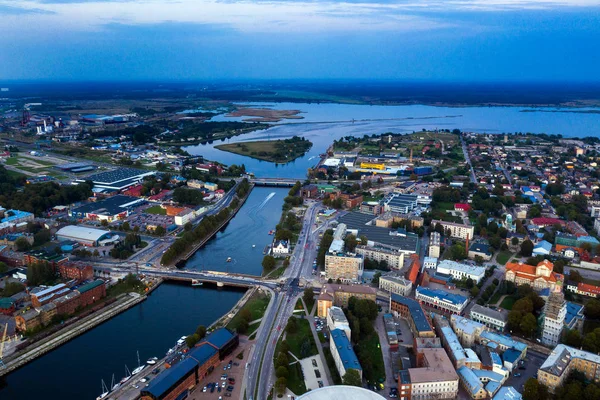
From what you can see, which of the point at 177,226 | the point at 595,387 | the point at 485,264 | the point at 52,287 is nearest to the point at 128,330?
the point at 52,287

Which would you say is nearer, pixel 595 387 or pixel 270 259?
pixel 595 387

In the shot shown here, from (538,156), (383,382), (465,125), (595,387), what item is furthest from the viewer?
(465,125)

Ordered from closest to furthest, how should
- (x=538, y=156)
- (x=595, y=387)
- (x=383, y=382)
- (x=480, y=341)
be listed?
(x=595, y=387) < (x=383, y=382) < (x=480, y=341) < (x=538, y=156)

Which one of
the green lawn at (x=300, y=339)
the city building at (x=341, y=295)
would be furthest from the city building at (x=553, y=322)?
the green lawn at (x=300, y=339)

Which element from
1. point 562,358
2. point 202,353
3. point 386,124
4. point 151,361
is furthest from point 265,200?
point 386,124

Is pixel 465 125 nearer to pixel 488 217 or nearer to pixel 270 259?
pixel 488 217

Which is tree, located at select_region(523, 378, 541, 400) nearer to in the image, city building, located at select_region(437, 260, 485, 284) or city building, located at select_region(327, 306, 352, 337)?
city building, located at select_region(327, 306, 352, 337)

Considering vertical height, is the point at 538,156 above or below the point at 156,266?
above
